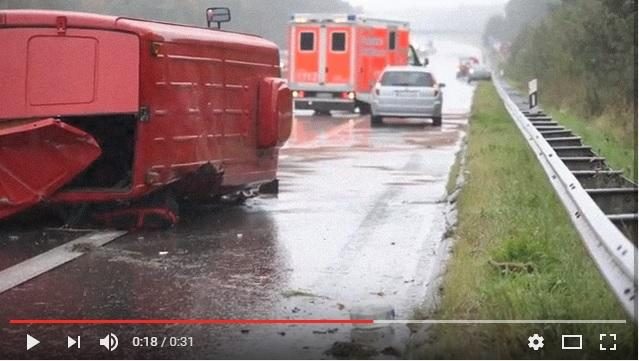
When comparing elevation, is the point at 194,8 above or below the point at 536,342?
above

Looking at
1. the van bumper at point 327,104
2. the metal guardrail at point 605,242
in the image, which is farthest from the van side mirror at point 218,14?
the van bumper at point 327,104

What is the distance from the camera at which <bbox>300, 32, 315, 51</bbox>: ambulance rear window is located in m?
30.9

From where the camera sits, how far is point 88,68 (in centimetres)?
860

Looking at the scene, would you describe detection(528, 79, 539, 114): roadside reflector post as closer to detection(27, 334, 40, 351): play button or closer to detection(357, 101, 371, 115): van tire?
detection(27, 334, 40, 351): play button

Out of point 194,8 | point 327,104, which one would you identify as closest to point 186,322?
point 194,8

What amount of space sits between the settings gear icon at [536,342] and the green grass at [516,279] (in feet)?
0.06

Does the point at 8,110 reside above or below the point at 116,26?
below

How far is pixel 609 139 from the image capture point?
41.8 ft

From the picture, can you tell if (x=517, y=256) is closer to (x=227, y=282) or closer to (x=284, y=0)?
(x=227, y=282)

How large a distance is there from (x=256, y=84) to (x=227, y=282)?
150 inches

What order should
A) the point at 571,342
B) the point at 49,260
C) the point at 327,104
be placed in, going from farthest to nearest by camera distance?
the point at 327,104, the point at 49,260, the point at 571,342

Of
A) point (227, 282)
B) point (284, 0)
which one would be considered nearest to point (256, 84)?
point (284, 0)

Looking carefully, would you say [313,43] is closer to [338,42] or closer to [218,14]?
[338,42]

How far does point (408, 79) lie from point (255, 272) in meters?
19.7
